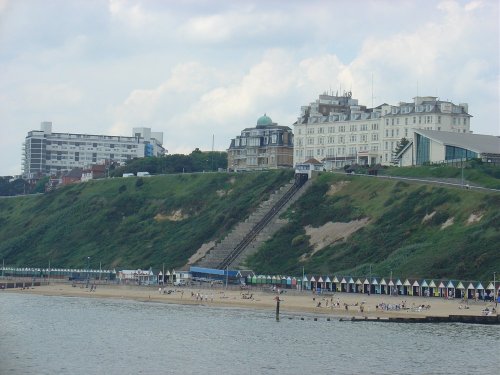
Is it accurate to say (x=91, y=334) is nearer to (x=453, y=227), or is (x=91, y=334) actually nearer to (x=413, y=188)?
(x=453, y=227)

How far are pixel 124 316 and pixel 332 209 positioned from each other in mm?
54350

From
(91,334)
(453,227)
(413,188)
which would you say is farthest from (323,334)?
(413,188)

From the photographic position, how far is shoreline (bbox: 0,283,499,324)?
11838cm

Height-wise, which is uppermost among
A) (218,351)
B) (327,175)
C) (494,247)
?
(327,175)

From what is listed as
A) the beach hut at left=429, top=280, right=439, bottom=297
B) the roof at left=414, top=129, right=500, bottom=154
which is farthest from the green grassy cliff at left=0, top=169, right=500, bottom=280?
the roof at left=414, top=129, right=500, bottom=154

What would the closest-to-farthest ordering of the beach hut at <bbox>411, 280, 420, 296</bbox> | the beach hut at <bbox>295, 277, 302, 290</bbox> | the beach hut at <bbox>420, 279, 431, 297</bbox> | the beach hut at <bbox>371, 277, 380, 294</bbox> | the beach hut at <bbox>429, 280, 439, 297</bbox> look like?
the beach hut at <bbox>429, 280, 439, 297</bbox> → the beach hut at <bbox>420, 279, 431, 297</bbox> → the beach hut at <bbox>411, 280, 420, 296</bbox> → the beach hut at <bbox>371, 277, 380, 294</bbox> → the beach hut at <bbox>295, 277, 302, 290</bbox>

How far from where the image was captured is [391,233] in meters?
155

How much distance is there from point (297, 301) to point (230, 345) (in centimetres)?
3403

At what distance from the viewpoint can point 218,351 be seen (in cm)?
9850

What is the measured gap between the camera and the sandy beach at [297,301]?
397 feet

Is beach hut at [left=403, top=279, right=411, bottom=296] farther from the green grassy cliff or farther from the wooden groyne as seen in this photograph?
the wooden groyne

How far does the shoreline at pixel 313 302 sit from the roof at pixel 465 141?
56399 millimetres

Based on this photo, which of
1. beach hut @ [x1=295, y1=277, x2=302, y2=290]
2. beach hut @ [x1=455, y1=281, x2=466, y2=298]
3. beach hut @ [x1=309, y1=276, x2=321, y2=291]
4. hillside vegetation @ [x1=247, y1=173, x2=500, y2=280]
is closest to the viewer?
beach hut @ [x1=455, y1=281, x2=466, y2=298]

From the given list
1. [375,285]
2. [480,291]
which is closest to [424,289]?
[480,291]
